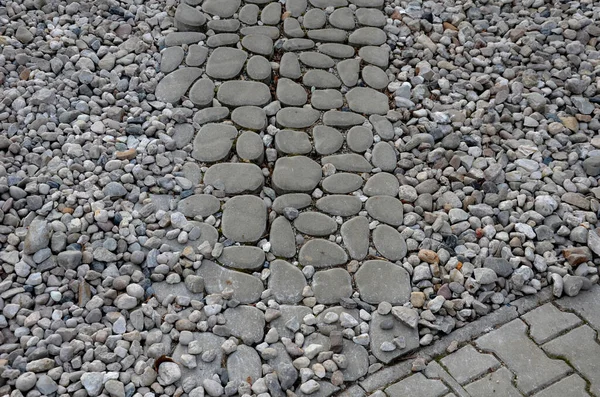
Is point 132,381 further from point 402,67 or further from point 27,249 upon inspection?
point 402,67

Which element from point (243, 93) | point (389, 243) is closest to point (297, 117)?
point (243, 93)

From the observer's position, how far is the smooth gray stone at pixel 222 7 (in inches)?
173

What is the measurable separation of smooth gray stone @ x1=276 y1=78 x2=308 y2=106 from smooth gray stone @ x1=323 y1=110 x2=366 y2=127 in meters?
0.20

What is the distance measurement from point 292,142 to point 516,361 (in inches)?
66.0

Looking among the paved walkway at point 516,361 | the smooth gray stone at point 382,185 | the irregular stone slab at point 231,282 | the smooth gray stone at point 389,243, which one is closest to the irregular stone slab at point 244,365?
the irregular stone slab at point 231,282

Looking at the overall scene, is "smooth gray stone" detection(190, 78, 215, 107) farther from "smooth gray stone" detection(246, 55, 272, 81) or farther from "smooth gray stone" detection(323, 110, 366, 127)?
"smooth gray stone" detection(323, 110, 366, 127)

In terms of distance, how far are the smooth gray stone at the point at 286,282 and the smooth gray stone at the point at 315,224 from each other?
230mm

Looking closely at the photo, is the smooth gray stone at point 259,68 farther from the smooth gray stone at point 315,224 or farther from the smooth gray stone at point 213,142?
the smooth gray stone at point 315,224

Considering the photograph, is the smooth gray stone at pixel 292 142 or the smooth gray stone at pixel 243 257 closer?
the smooth gray stone at pixel 243 257

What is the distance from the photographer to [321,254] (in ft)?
10.4

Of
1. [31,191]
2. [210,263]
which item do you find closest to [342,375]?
[210,263]

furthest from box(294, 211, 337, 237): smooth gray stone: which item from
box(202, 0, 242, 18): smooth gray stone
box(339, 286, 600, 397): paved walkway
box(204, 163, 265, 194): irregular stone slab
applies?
box(202, 0, 242, 18): smooth gray stone

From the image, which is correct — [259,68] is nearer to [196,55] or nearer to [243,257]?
[196,55]

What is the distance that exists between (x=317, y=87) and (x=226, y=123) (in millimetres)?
678
